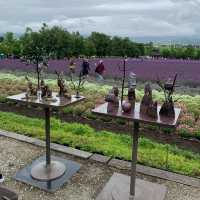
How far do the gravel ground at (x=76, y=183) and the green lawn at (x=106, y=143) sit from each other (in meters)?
0.44

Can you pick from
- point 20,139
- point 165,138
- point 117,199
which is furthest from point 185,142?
point 20,139

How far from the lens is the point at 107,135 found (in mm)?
5988

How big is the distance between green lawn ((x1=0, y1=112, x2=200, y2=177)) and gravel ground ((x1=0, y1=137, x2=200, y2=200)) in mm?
439

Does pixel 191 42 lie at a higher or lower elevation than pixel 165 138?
higher

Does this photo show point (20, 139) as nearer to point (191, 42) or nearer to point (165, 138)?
point (165, 138)

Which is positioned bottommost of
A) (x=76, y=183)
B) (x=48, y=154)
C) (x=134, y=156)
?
(x=76, y=183)

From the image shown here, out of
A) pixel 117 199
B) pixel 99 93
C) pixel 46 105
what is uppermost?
pixel 46 105

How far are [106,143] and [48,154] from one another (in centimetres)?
138

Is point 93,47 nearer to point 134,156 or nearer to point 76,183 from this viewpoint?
point 76,183

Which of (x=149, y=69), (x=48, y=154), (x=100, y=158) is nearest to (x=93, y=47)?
(x=149, y=69)

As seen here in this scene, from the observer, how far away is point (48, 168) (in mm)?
4402

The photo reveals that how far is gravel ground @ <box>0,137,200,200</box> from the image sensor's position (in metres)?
3.89

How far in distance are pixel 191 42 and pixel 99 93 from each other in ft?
50.0

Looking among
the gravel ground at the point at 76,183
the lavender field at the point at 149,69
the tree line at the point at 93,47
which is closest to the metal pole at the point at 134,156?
the gravel ground at the point at 76,183
